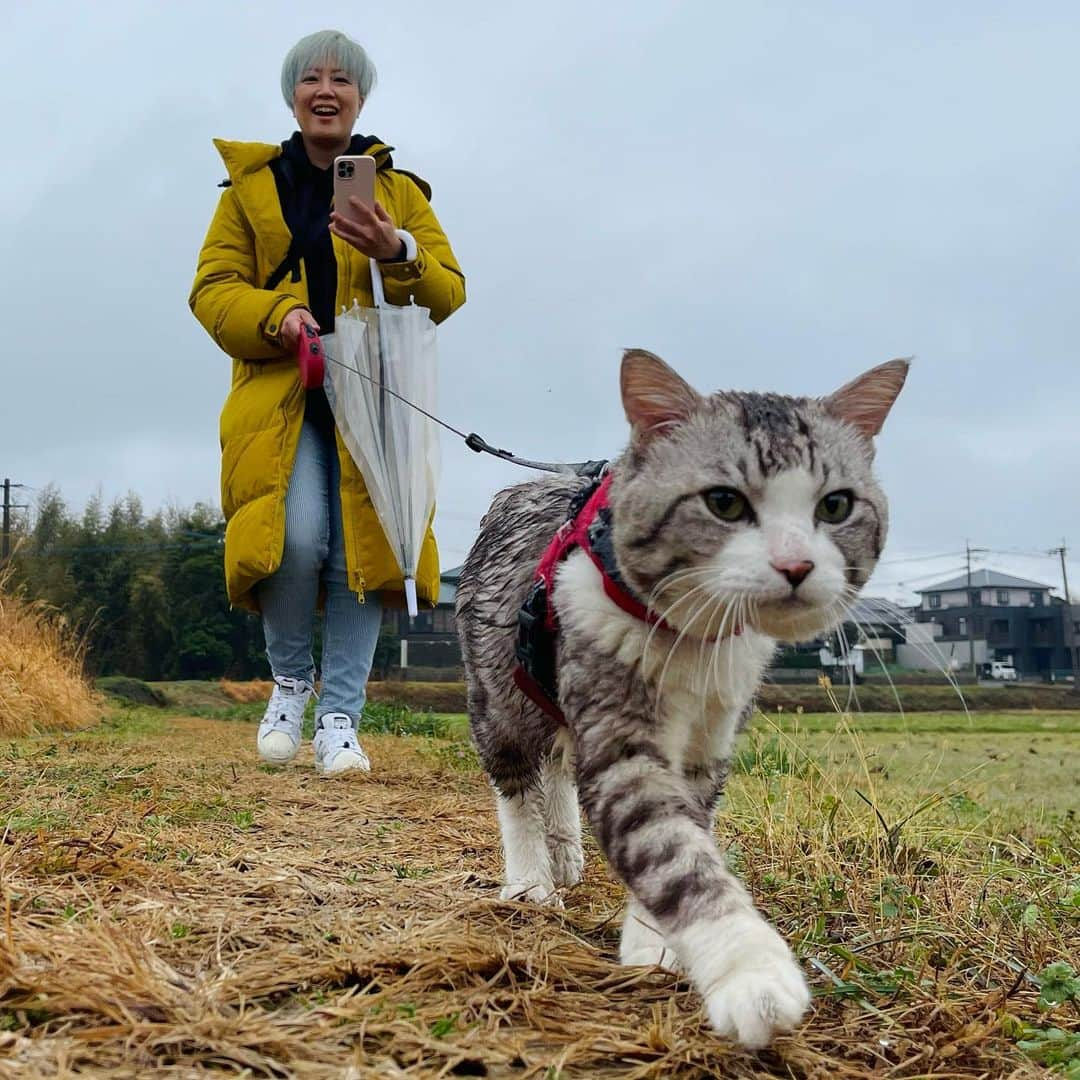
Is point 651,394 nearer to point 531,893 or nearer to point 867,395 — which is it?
point 867,395

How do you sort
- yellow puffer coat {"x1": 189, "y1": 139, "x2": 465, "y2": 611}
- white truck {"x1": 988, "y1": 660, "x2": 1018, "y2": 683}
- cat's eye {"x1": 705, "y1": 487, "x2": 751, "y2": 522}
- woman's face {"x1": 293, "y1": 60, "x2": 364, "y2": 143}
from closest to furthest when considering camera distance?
cat's eye {"x1": 705, "y1": 487, "x2": 751, "y2": 522} < yellow puffer coat {"x1": 189, "y1": 139, "x2": 465, "y2": 611} < woman's face {"x1": 293, "y1": 60, "x2": 364, "y2": 143} < white truck {"x1": 988, "y1": 660, "x2": 1018, "y2": 683}

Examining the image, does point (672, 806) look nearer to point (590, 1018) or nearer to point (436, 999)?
point (590, 1018)

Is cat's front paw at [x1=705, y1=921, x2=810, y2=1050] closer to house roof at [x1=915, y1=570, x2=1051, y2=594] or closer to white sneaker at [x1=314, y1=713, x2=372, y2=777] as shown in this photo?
white sneaker at [x1=314, y1=713, x2=372, y2=777]

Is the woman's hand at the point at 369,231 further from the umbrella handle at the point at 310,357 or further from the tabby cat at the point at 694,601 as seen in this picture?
the tabby cat at the point at 694,601

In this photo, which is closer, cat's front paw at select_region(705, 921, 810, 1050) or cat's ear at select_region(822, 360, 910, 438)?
cat's front paw at select_region(705, 921, 810, 1050)

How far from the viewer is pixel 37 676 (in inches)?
320

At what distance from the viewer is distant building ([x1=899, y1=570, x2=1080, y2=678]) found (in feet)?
134

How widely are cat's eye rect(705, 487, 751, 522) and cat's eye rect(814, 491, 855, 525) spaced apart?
0.48 ft

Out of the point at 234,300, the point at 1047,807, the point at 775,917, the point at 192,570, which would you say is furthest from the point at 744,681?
the point at 192,570

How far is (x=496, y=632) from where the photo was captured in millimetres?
2553

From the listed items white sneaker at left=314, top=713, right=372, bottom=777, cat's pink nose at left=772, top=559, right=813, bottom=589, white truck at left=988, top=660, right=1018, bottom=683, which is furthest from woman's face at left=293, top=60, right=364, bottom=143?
white truck at left=988, top=660, right=1018, bottom=683

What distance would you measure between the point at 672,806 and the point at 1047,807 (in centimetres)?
371

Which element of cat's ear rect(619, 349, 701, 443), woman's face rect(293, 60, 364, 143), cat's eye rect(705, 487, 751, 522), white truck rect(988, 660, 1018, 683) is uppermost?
woman's face rect(293, 60, 364, 143)

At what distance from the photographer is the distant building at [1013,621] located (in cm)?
4078
